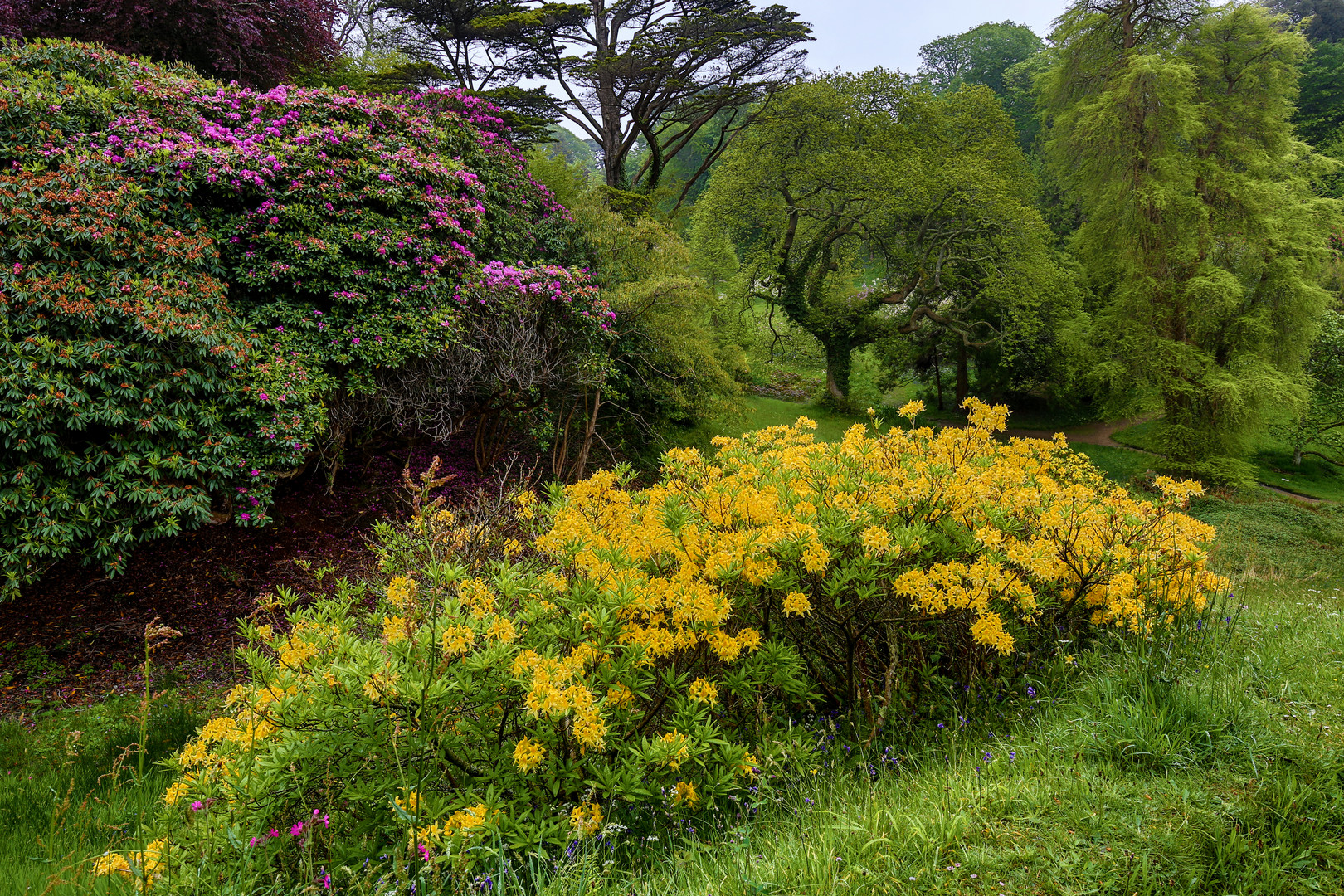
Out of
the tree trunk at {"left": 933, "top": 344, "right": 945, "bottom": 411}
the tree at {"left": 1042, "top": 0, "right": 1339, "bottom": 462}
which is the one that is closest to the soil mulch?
the tree at {"left": 1042, "top": 0, "right": 1339, "bottom": 462}

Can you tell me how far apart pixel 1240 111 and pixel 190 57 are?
863 inches

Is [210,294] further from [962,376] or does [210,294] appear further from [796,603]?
[962,376]

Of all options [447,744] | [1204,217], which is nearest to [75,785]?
[447,744]

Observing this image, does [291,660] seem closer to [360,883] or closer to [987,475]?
[360,883]

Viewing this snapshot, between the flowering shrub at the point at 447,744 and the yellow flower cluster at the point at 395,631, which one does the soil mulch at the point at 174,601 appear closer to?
the yellow flower cluster at the point at 395,631

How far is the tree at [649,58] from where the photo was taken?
1418cm

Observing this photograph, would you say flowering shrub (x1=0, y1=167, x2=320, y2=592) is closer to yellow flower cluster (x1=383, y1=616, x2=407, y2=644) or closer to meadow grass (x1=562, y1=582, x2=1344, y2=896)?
yellow flower cluster (x1=383, y1=616, x2=407, y2=644)

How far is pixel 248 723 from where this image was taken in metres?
2.01

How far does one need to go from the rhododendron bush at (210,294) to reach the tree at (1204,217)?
45.4 ft

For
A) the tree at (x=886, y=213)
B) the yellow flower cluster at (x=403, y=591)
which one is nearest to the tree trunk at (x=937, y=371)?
the tree at (x=886, y=213)

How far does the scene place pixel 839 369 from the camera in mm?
19594

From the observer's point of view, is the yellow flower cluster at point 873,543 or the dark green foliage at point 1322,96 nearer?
the yellow flower cluster at point 873,543

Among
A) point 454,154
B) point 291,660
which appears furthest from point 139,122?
point 291,660

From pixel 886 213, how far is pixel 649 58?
7.81 meters
